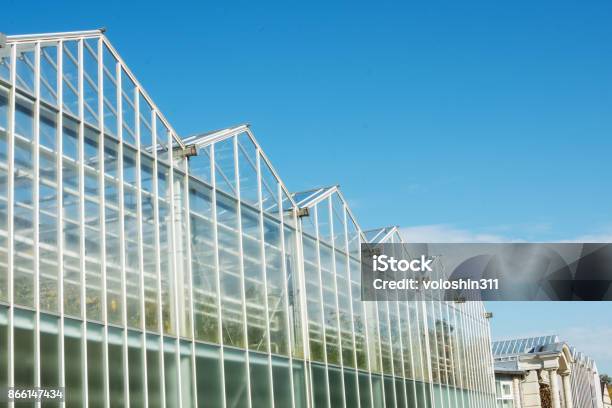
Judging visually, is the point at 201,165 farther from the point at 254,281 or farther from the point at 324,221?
the point at 324,221

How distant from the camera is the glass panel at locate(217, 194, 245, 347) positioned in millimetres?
25875

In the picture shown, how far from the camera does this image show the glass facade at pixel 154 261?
19.2 meters

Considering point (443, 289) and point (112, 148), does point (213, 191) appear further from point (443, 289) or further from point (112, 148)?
point (443, 289)

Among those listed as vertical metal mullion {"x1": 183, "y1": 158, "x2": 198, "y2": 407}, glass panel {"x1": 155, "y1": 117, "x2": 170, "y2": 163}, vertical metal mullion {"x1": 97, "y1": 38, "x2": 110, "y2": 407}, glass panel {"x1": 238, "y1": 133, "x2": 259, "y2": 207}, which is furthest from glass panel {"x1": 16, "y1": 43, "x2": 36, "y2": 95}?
glass panel {"x1": 238, "y1": 133, "x2": 259, "y2": 207}

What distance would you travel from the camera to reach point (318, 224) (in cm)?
3284

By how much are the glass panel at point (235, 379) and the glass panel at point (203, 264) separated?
0.84 metres

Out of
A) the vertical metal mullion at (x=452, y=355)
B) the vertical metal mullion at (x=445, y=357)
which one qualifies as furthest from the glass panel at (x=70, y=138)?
the vertical metal mullion at (x=452, y=355)

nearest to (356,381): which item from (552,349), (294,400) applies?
(294,400)

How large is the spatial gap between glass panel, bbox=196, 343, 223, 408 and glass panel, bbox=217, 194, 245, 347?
861 millimetres

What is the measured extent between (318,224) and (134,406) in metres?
13.2

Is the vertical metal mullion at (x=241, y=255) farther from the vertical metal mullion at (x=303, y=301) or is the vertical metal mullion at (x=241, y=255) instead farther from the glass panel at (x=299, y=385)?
the vertical metal mullion at (x=303, y=301)

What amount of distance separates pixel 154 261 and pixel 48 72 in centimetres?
530

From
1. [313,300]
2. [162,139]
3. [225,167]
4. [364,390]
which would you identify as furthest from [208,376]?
[364,390]

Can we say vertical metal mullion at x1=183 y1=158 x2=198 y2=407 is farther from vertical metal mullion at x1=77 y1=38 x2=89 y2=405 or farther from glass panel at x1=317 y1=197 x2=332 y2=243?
glass panel at x1=317 y1=197 x2=332 y2=243
